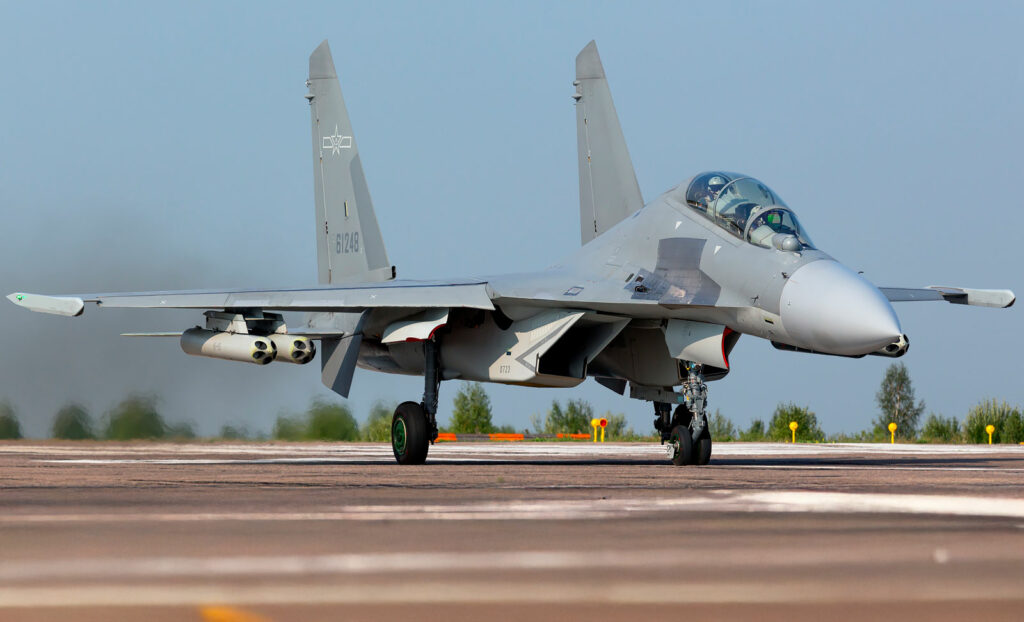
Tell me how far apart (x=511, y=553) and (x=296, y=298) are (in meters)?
10.6

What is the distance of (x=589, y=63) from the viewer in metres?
21.7

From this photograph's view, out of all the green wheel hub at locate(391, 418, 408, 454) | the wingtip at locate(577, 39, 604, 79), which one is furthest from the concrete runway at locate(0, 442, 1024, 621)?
the wingtip at locate(577, 39, 604, 79)

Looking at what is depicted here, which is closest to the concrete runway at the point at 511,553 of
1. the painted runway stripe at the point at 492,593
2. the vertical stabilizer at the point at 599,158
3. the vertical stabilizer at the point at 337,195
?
the painted runway stripe at the point at 492,593

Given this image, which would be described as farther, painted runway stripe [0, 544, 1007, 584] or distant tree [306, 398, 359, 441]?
distant tree [306, 398, 359, 441]

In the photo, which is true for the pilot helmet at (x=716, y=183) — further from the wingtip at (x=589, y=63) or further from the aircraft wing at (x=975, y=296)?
the wingtip at (x=589, y=63)

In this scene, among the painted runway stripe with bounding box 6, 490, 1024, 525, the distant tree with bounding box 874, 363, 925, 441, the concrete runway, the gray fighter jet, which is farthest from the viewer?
the distant tree with bounding box 874, 363, 925, 441

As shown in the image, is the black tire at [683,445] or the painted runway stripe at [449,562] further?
the black tire at [683,445]

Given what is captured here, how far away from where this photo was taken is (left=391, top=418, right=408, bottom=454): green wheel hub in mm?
15297

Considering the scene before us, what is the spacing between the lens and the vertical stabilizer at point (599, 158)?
69.1 feet

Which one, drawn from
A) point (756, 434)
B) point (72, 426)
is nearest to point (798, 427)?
point (756, 434)

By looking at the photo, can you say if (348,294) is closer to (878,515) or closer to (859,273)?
(859,273)

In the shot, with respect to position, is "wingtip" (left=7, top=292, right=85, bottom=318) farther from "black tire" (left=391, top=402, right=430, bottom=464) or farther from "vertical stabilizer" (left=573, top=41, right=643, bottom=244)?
"vertical stabilizer" (left=573, top=41, right=643, bottom=244)

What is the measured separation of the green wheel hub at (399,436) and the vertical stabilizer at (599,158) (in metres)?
6.79

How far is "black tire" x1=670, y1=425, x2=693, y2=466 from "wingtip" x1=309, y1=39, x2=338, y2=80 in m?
11.1
